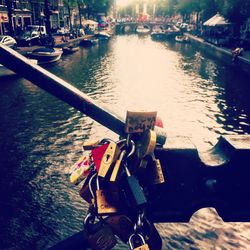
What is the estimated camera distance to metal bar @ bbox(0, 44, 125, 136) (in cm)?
312

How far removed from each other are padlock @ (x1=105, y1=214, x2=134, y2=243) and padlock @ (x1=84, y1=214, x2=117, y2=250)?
15 cm

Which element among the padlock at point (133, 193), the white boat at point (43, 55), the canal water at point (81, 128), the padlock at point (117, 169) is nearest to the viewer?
the padlock at point (133, 193)

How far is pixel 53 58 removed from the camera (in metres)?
33.1

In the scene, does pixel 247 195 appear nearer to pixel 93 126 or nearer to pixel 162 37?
pixel 93 126

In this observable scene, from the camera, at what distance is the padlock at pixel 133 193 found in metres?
2.75

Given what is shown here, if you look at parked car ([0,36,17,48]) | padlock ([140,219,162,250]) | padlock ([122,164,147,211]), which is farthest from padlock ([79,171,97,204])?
parked car ([0,36,17,48])

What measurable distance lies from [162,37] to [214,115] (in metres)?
74.3

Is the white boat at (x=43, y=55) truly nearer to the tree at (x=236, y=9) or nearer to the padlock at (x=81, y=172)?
the tree at (x=236, y=9)

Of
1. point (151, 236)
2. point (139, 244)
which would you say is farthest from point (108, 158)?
point (151, 236)

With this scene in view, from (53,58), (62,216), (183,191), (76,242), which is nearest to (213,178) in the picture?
(183,191)

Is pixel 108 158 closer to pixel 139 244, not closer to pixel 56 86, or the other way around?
pixel 139 244

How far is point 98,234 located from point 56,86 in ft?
5.95

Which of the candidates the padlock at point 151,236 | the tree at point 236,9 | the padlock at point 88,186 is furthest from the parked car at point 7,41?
the padlock at point 151,236

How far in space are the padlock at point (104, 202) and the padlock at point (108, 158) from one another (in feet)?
0.63
